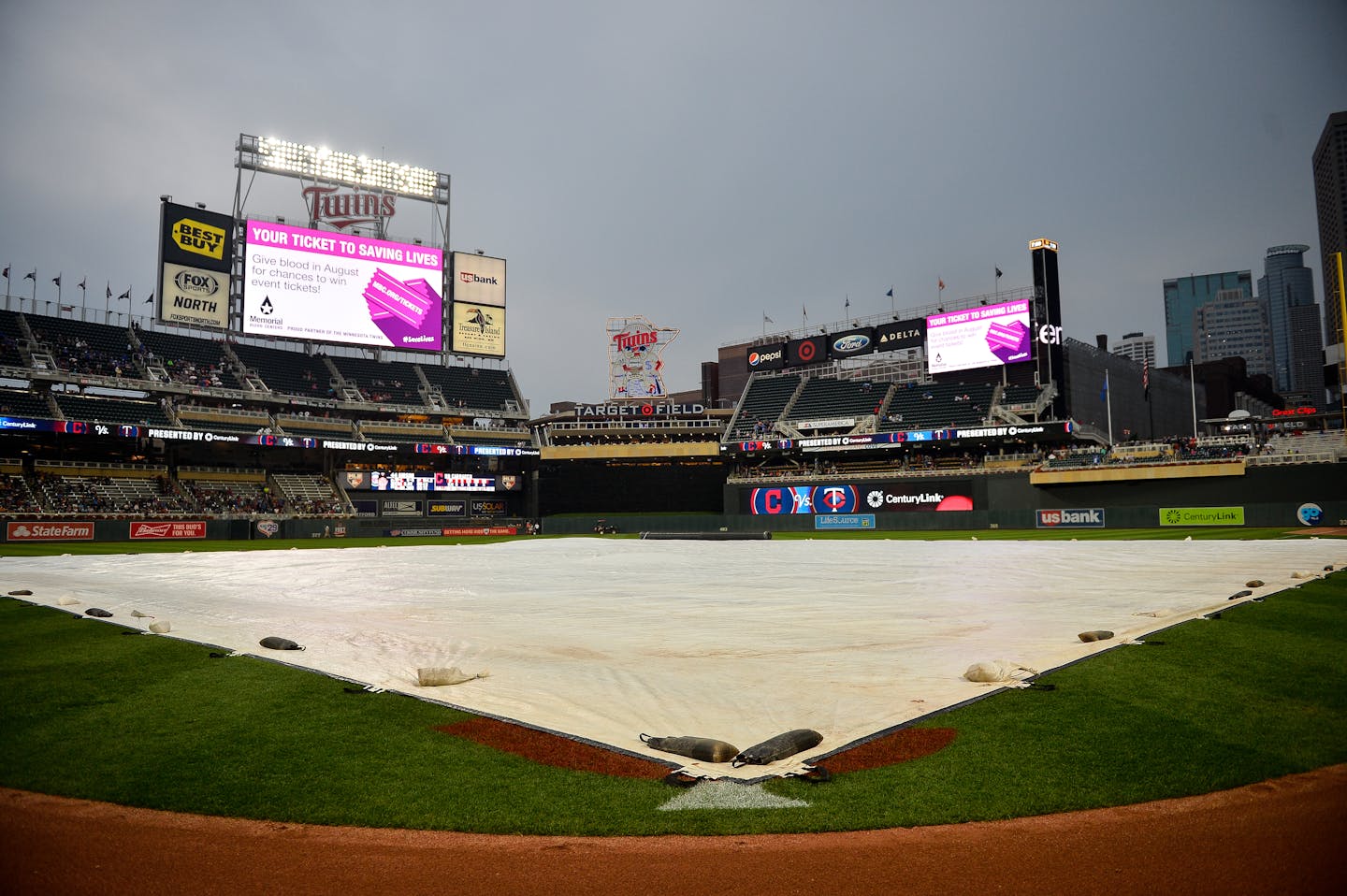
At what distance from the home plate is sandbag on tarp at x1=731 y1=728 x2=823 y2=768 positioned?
1.00 ft

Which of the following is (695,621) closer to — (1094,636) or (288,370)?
(1094,636)

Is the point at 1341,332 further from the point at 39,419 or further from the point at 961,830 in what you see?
the point at 39,419

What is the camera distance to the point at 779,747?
526 centimetres

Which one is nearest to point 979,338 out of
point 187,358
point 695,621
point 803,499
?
point 803,499

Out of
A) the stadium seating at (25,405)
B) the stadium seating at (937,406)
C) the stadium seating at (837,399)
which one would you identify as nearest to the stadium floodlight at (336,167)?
the stadium seating at (25,405)

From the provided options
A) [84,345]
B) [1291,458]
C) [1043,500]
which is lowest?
[1043,500]

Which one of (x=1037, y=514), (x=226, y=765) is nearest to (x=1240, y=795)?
(x=226, y=765)

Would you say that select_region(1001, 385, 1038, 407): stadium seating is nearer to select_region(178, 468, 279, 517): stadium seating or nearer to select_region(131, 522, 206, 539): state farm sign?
select_region(178, 468, 279, 517): stadium seating

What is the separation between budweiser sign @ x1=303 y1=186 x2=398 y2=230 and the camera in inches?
2635

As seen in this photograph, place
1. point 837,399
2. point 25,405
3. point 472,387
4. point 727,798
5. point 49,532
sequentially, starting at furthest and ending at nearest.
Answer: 1. point 472,387
2. point 837,399
3. point 25,405
4. point 49,532
5. point 727,798

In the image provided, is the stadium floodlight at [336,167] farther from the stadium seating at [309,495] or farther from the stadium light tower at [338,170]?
the stadium seating at [309,495]

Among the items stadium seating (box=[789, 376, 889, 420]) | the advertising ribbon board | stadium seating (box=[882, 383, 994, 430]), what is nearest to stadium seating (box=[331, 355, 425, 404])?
stadium seating (box=[789, 376, 889, 420])

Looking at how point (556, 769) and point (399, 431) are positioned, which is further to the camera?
point (399, 431)

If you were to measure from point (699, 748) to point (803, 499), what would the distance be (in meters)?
58.8
